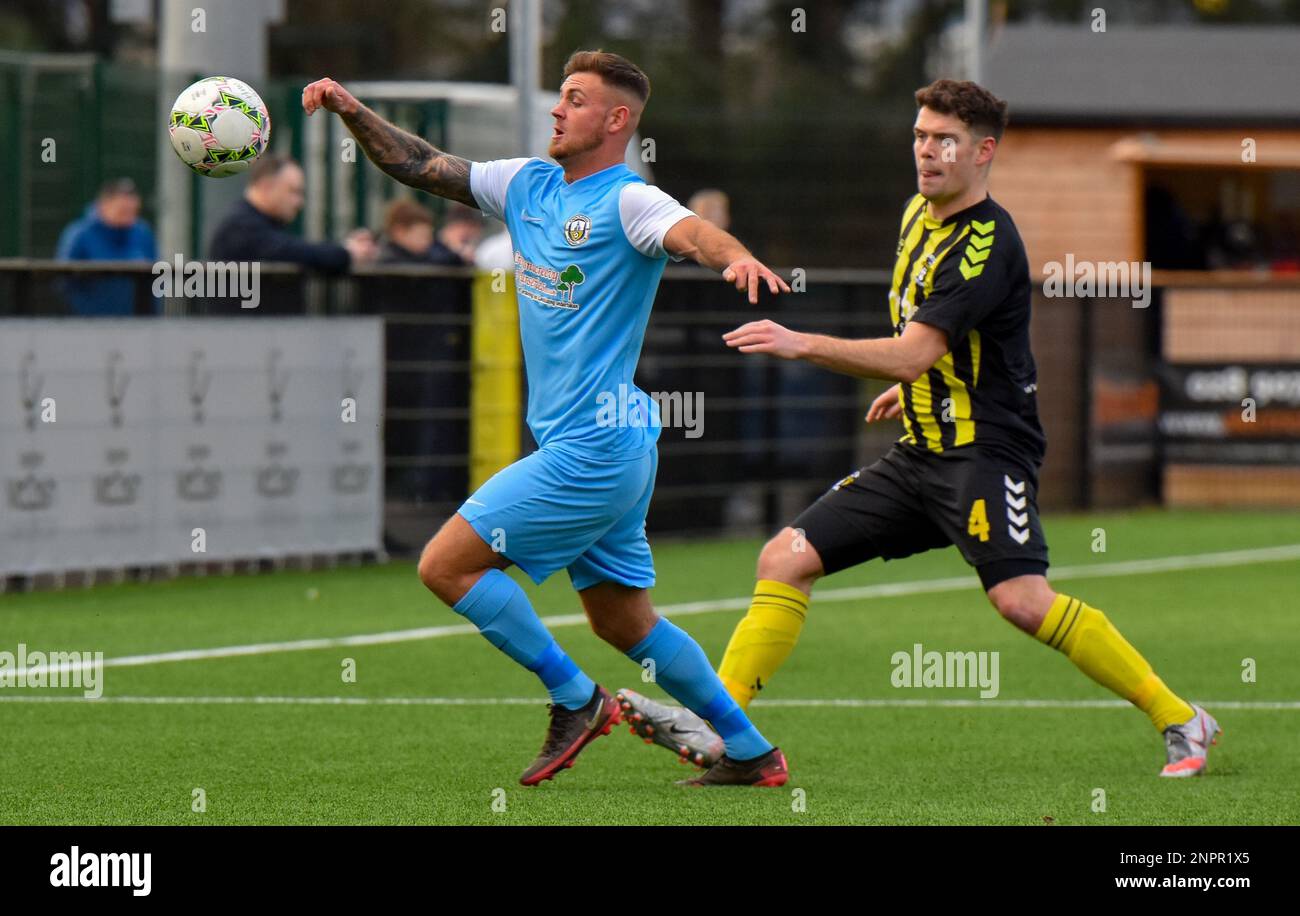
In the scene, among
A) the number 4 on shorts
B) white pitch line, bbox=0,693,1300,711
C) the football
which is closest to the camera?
the number 4 on shorts

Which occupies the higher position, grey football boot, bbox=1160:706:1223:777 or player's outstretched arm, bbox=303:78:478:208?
player's outstretched arm, bbox=303:78:478:208

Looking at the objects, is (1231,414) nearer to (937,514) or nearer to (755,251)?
(755,251)

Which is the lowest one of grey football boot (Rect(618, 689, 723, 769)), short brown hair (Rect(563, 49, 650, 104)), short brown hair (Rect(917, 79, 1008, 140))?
grey football boot (Rect(618, 689, 723, 769))

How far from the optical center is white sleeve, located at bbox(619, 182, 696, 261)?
6.82 meters

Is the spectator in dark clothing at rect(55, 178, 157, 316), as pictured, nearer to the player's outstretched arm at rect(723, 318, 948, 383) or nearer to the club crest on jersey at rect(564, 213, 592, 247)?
the club crest on jersey at rect(564, 213, 592, 247)

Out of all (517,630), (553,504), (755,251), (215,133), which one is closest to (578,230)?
(553,504)

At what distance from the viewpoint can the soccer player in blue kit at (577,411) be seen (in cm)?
702

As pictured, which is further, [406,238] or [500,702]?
[406,238]

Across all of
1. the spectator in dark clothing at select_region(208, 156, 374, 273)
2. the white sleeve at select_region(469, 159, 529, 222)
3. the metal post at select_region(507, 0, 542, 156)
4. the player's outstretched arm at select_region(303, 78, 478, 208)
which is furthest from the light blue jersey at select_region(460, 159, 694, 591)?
the metal post at select_region(507, 0, 542, 156)

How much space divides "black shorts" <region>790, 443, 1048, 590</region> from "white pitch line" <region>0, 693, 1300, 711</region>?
1.55m

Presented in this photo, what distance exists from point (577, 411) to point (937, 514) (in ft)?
4.57

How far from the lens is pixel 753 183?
33.9 meters

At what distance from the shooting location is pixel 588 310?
23.1 ft

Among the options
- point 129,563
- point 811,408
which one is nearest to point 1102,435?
point 811,408
